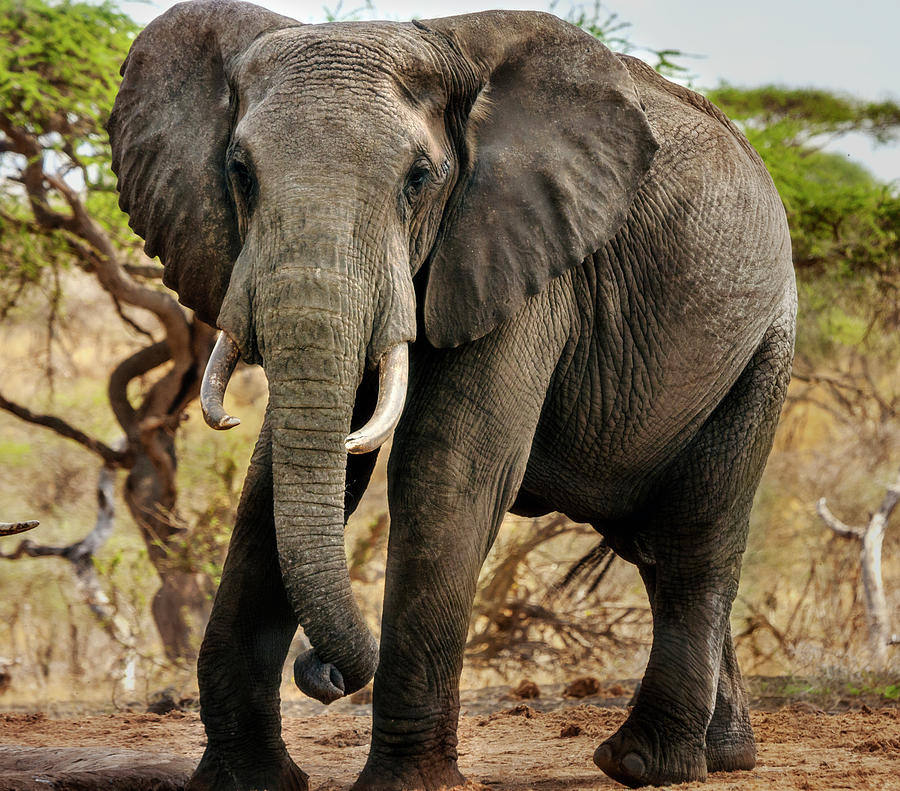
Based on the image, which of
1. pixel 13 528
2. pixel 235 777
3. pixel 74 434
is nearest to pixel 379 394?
pixel 13 528

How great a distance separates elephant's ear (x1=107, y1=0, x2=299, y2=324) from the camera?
159 inches

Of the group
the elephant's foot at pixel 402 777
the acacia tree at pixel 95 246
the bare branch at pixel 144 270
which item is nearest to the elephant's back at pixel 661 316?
the elephant's foot at pixel 402 777

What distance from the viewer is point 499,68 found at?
13.4 ft

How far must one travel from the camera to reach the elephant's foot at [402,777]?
3.97 metres

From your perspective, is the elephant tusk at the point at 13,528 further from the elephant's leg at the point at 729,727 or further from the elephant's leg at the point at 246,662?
the elephant's leg at the point at 729,727

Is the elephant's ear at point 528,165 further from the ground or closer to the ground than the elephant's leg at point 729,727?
further from the ground

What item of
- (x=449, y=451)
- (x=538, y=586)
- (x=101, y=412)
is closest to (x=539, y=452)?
(x=449, y=451)

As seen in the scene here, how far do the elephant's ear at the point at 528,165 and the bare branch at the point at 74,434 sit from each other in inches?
239

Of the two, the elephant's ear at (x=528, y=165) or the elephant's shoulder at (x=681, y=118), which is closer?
the elephant's ear at (x=528, y=165)

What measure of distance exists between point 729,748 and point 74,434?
5.92 m

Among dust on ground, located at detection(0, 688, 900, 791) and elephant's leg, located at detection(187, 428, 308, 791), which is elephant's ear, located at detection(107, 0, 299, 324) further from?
dust on ground, located at detection(0, 688, 900, 791)

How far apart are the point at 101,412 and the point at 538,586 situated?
734 cm

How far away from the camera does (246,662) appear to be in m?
4.21

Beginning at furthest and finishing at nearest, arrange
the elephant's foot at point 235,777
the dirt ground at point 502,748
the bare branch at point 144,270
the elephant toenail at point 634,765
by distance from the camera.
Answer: the bare branch at point 144,270 → the elephant toenail at point 634,765 → the dirt ground at point 502,748 → the elephant's foot at point 235,777
